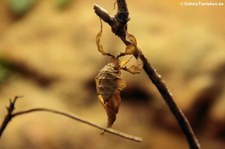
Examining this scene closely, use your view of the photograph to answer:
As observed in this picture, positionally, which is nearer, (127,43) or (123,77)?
(127,43)

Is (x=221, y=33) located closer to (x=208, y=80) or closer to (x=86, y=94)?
(x=208, y=80)

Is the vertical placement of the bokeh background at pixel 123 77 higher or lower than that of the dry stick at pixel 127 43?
lower

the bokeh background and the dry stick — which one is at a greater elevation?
the dry stick

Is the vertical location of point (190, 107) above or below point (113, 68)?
below

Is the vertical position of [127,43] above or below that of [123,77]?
above

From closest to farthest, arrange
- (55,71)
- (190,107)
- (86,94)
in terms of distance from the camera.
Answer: (190,107)
(86,94)
(55,71)

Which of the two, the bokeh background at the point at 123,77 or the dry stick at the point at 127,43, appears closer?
the dry stick at the point at 127,43

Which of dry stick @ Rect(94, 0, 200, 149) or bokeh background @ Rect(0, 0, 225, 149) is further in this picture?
bokeh background @ Rect(0, 0, 225, 149)

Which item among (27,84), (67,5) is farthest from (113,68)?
(67,5)
